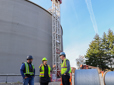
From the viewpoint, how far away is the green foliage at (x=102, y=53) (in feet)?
117

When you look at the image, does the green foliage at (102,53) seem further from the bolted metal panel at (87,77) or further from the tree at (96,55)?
the bolted metal panel at (87,77)

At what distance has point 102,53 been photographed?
119 ft

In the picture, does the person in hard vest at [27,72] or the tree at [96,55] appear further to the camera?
the tree at [96,55]

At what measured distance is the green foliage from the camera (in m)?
35.5

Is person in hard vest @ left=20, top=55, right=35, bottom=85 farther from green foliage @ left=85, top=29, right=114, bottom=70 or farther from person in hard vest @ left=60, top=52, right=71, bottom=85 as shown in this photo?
green foliage @ left=85, top=29, right=114, bottom=70

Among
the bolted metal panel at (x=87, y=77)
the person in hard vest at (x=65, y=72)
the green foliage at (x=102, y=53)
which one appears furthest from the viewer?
the green foliage at (x=102, y=53)

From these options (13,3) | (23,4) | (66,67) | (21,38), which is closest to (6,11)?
(13,3)

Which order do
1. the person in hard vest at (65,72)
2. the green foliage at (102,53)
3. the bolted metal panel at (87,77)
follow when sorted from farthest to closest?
the green foliage at (102,53) < the bolted metal panel at (87,77) < the person in hard vest at (65,72)

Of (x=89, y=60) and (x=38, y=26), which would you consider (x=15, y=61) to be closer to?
(x=38, y=26)

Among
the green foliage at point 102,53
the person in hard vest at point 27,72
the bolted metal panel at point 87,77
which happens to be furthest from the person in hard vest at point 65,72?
the green foliage at point 102,53

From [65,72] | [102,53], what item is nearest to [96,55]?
[102,53]

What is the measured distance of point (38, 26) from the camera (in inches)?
816

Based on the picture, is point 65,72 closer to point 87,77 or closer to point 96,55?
point 87,77

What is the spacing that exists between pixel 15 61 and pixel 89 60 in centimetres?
2657
